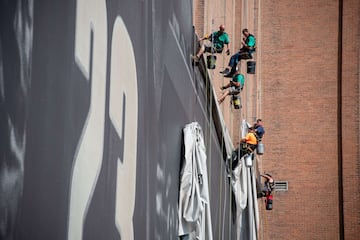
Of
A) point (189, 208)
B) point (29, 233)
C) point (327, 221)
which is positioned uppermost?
point (29, 233)

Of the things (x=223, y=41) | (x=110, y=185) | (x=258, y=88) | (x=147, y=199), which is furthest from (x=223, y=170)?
(x=258, y=88)

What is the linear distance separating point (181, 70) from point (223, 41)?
1979 millimetres

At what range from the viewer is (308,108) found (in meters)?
18.6

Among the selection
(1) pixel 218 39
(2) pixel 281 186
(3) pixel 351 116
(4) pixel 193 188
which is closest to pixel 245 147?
(1) pixel 218 39

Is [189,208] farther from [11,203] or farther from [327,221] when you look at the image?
[327,221]

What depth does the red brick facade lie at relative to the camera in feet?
59.3

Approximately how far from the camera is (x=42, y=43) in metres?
3.10

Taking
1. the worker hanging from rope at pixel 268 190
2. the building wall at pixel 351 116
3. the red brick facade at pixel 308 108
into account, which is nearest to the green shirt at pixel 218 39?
the worker hanging from rope at pixel 268 190

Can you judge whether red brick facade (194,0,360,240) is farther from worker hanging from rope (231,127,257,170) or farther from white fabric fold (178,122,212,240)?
white fabric fold (178,122,212,240)

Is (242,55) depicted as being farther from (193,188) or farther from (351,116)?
(351,116)

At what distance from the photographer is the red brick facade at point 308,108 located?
59.3 ft

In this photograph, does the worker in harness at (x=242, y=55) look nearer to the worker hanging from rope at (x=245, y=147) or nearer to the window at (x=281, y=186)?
the worker hanging from rope at (x=245, y=147)

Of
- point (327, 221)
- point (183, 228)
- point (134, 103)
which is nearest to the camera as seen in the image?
point (134, 103)

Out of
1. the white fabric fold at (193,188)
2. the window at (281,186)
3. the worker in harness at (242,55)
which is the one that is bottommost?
the window at (281,186)
